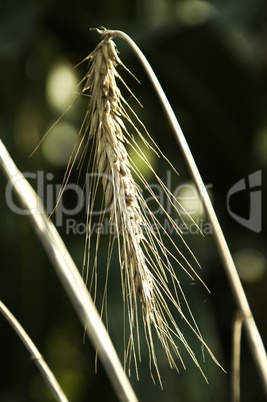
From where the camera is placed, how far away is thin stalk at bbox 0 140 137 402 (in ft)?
1.13

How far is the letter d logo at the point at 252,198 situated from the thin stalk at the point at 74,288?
1.46 meters

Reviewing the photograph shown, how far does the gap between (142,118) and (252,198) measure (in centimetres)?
38

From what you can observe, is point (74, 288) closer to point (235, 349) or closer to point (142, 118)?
point (235, 349)

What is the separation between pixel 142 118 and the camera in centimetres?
176

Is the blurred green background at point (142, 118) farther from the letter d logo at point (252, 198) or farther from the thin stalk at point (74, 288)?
the thin stalk at point (74, 288)

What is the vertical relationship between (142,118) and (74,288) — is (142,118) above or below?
above

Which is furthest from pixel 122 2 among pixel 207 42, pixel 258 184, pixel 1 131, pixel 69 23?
pixel 258 184

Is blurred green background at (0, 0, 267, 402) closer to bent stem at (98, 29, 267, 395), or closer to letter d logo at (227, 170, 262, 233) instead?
letter d logo at (227, 170, 262, 233)

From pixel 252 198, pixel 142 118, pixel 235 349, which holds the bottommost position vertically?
pixel 235 349

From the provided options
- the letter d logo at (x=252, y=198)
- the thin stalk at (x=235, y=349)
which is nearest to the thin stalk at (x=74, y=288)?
the thin stalk at (x=235, y=349)

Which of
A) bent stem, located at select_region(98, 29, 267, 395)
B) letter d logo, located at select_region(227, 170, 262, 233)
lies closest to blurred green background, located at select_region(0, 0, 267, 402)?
letter d logo, located at select_region(227, 170, 262, 233)

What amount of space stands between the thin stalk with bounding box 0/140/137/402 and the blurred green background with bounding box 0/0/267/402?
1200 millimetres

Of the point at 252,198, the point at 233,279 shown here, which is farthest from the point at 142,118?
the point at 233,279

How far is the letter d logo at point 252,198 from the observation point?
1802 mm
